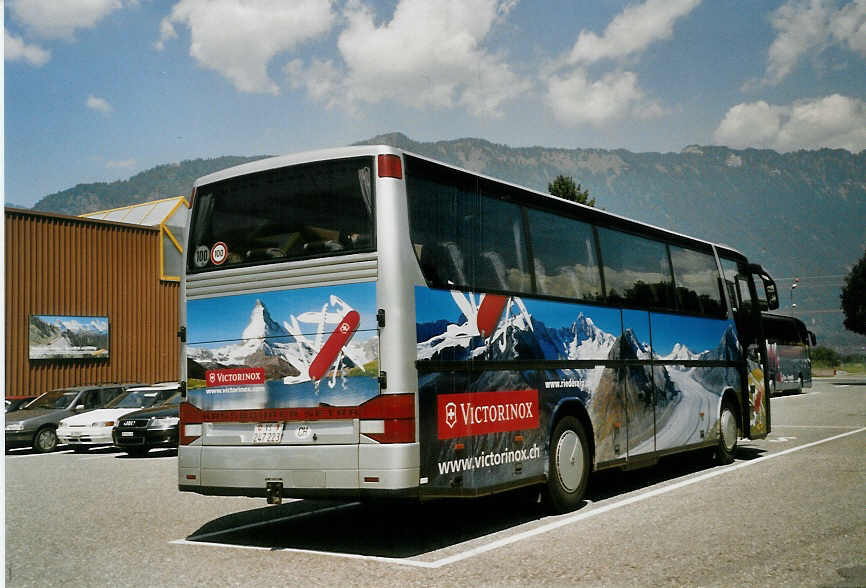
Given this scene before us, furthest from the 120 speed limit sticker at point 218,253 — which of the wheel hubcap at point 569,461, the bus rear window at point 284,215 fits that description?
the wheel hubcap at point 569,461

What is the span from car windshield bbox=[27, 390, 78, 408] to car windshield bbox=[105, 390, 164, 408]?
3.77 feet

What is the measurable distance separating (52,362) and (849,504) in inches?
1151

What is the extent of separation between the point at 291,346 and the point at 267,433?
2.63 feet

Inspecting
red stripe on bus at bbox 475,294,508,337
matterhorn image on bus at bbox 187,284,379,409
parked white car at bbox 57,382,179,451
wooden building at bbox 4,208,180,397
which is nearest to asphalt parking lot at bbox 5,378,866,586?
matterhorn image on bus at bbox 187,284,379,409

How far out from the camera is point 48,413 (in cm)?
2230

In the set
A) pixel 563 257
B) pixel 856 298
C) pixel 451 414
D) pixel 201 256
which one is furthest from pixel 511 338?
pixel 856 298

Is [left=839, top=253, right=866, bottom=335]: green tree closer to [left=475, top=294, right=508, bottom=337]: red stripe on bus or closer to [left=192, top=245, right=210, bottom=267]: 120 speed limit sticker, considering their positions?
[left=475, top=294, right=508, bottom=337]: red stripe on bus

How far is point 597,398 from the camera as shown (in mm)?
10523

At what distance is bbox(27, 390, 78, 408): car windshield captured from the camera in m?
23.0

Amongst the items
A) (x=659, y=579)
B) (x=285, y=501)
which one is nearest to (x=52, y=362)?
(x=285, y=501)

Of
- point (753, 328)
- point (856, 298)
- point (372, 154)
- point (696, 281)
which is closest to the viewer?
point (372, 154)

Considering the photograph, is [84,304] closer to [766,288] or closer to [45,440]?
[45,440]

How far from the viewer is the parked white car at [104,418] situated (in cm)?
2098

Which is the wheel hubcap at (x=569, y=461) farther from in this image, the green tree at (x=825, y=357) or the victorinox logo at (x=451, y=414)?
the green tree at (x=825, y=357)
